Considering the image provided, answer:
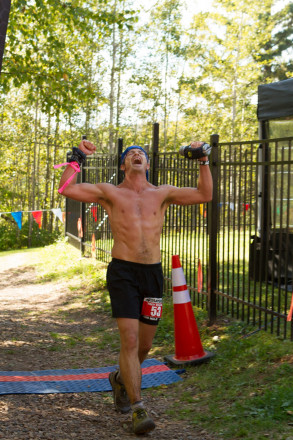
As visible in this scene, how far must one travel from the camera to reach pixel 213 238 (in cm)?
700

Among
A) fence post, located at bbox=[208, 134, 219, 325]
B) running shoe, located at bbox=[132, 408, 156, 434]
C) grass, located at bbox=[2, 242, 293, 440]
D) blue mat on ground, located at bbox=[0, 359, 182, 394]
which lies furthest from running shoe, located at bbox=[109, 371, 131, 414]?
fence post, located at bbox=[208, 134, 219, 325]

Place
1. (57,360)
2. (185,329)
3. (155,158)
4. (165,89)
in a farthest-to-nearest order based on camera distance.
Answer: (165,89) → (155,158) → (57,360) → (185,329)

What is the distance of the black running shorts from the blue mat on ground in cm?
128

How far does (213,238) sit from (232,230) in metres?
3.05

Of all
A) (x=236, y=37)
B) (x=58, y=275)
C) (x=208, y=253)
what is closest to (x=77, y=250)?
(x=58, y=275)

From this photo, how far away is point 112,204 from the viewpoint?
461 cm

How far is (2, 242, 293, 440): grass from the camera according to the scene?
426 centimetres

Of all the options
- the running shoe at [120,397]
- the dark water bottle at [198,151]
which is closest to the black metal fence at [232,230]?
the dark water bottle at [198,151]

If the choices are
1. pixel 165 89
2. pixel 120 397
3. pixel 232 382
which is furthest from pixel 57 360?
pixel 165 89

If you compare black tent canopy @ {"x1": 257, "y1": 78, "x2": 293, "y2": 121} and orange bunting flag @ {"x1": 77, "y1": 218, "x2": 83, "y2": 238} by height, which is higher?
black tent canopy @ {"x1": 257, "y1": 78, "x2": 293, "y2": 121}

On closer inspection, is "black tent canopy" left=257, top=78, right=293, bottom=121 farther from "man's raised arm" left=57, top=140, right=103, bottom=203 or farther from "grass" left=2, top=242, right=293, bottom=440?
"man's raised arm" left=57, top=140, right=103, bottom=203

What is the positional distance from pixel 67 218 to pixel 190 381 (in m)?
11.9

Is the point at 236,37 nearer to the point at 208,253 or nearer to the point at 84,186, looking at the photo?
the point at 208,253

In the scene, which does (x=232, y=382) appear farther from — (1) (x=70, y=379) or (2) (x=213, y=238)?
(2) (x=213, y=238)
